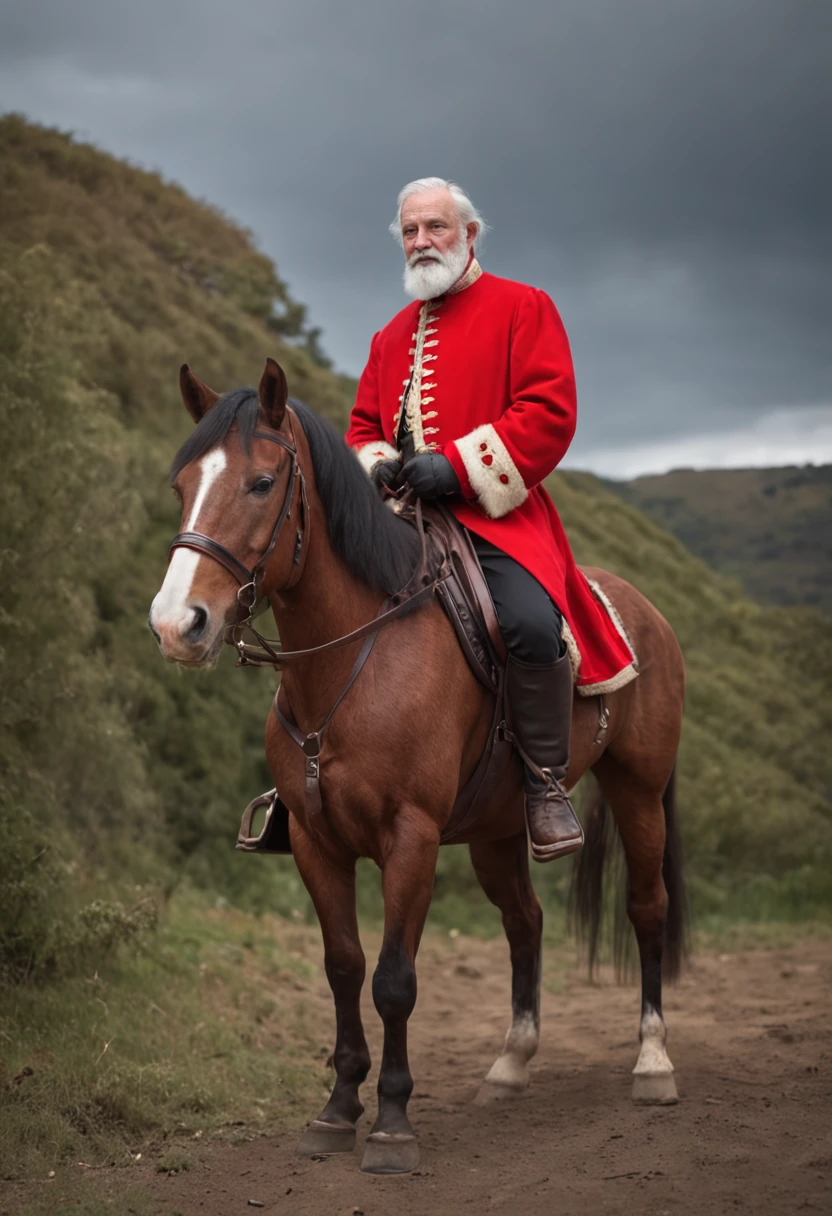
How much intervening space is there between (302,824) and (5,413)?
133 inches

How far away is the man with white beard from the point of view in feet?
15.7

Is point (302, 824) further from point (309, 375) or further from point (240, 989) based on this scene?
point (309, 375)

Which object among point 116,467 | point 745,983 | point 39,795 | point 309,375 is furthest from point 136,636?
point 309,375

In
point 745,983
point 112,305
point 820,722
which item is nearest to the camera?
point 745,983

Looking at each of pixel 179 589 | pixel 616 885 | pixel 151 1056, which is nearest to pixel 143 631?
pixel 151 1056

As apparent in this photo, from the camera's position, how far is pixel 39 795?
22.9ft

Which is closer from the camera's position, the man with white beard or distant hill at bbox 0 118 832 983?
the man with white beard

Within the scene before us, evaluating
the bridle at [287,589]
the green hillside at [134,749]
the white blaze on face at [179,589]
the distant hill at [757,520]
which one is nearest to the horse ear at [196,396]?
the bridle at [287,589]

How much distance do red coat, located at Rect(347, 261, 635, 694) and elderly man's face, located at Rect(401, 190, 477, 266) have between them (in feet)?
0.64

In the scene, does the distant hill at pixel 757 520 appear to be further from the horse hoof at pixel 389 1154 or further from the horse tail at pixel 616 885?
the horse hoof at pixel 389 1154

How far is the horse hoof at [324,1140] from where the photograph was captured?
15.2ft

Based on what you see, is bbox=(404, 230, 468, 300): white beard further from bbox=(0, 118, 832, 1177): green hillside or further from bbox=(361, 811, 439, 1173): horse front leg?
bbox=(0, 118, 832, 1177): green hillside

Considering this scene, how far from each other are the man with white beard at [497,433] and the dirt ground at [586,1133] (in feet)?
3.94

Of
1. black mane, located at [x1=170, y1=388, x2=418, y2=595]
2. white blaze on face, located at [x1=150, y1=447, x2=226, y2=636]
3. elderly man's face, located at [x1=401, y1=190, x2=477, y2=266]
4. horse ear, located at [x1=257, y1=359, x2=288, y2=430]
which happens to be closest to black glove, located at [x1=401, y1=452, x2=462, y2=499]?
black mane, located at [x1=170, y1=388, x2=418, y2=595]
